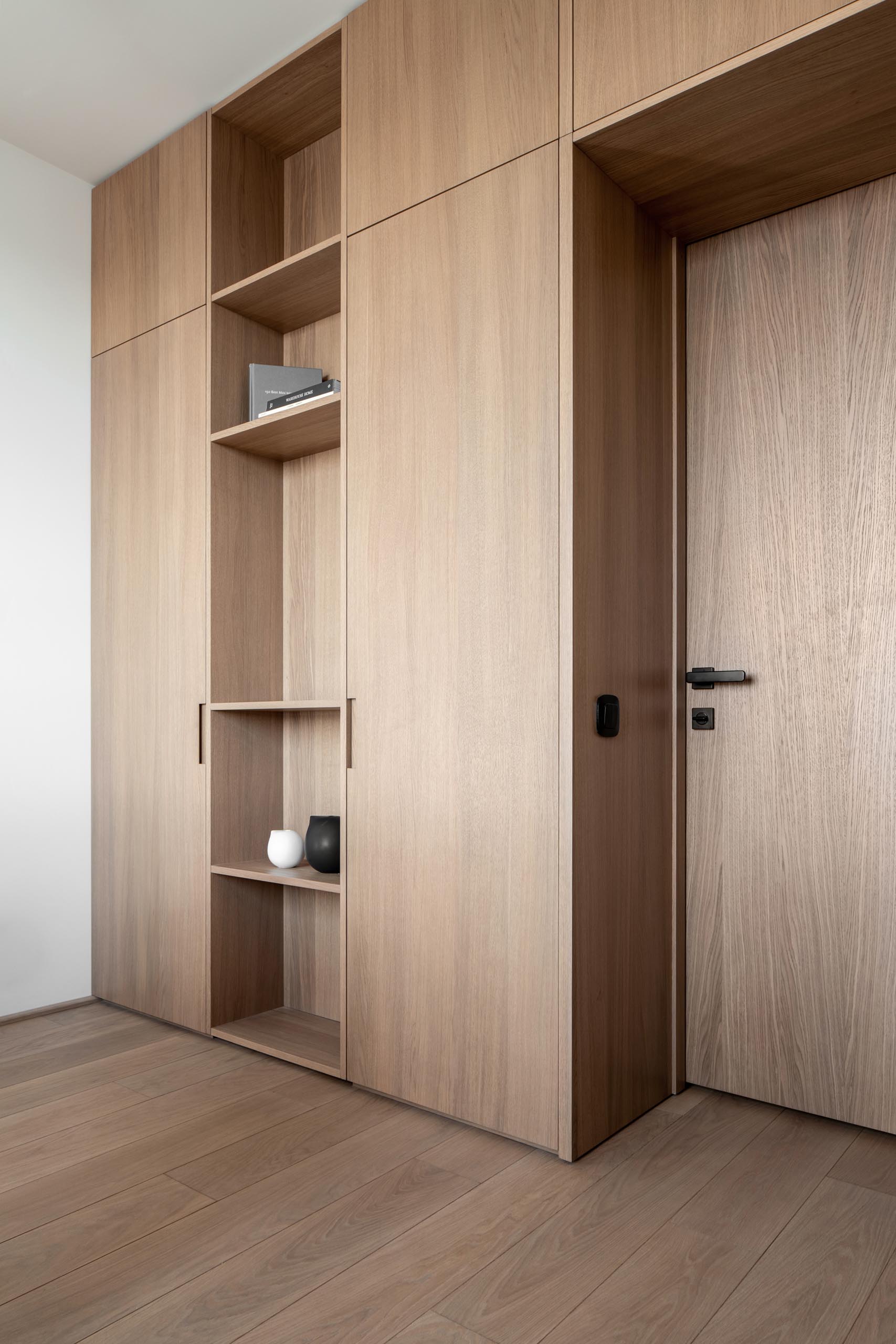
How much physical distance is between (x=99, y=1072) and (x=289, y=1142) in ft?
2.29

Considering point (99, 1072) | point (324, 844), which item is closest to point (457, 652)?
point (324, 844)

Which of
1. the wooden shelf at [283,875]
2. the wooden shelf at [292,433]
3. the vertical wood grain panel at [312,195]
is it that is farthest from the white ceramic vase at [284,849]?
the vertical wood grain panel at [312,195]

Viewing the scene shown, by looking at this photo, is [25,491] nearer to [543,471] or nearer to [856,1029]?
[543,471]

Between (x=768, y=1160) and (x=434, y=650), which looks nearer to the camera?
(x=768, y=1160)

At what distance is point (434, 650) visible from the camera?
2096 millimetres

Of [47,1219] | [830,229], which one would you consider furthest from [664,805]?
[47,1219]

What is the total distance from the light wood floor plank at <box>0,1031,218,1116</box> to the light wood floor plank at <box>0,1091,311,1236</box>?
37cm

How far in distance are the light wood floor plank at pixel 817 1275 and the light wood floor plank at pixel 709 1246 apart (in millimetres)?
24

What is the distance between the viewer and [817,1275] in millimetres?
1466

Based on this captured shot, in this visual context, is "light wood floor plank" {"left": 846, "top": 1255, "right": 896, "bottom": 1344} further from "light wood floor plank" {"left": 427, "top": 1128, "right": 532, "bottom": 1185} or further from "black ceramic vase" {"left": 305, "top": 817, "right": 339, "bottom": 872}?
"black ceramic vase" {"left": 305, "top": 817, "right": 339, "bottom": 872}

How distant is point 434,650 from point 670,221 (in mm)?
1154

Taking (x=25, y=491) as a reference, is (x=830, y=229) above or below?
above

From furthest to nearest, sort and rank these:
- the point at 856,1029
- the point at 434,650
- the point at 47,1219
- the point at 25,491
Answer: the point at 25,491
the point at 434,650
the point at 856,1029
the point at 47,1219

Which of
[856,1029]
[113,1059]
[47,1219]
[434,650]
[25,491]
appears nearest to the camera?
[47,1219]
